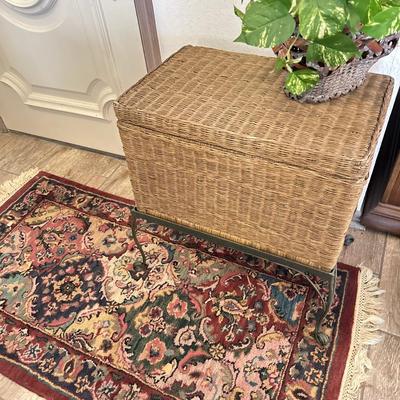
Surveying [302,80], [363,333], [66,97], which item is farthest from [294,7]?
[66,97]

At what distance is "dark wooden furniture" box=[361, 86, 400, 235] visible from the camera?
3.78 feet

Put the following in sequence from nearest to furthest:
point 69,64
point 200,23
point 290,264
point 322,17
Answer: point 322,17, point 290,264, point 200,23, point 69,64

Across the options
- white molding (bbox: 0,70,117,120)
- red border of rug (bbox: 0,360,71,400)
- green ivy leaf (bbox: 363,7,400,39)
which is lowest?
red border of rug (bbox: 0,360,71,400)

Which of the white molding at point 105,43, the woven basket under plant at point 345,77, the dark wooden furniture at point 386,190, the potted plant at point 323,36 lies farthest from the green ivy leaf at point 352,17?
the white molding at point 105,43

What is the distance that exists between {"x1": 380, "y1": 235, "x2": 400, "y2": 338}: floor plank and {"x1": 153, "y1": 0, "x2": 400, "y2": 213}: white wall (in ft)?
1.22

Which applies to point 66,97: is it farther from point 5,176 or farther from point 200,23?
point 200,23

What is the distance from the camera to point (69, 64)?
57.0 inches

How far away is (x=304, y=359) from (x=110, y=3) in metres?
1.28

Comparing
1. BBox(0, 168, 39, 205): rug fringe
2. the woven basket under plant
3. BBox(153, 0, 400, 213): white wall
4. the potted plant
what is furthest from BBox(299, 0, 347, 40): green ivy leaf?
BBox(0, 168, 39, 205): rug fringe

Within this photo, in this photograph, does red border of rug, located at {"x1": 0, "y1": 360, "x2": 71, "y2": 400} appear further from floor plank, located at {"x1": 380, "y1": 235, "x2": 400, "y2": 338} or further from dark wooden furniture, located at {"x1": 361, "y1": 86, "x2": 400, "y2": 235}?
dark wooden furniture, located at {"x1": 361, "y1": 86, "x2": 400, "y2": 235}

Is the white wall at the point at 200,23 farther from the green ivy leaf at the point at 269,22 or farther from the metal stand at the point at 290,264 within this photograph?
the metal stand at the point at 290,264

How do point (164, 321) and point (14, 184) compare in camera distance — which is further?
point (14, 184)

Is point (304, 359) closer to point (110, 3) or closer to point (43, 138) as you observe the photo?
point (110, 3)

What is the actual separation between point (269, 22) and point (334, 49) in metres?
0.13
